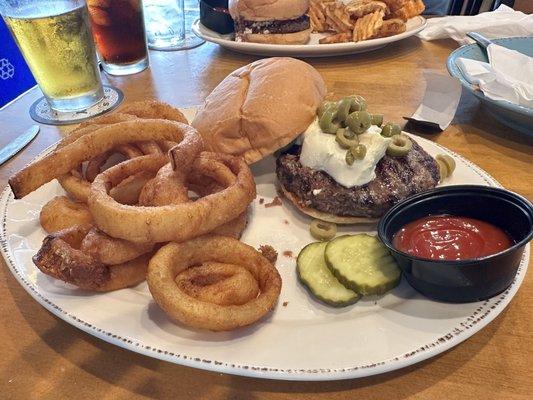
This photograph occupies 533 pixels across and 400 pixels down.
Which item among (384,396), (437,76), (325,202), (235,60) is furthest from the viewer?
(235,60)

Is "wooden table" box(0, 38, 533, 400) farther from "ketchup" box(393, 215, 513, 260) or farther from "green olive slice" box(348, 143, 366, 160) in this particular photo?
"green olive slice" box(348, 143, 366, 160)

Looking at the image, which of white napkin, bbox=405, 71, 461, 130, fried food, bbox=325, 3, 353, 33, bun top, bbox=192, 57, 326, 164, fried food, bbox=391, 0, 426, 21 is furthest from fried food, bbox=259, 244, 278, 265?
fried food, bbox=391, 0, 426, 21

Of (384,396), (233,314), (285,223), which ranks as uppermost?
(233,314)

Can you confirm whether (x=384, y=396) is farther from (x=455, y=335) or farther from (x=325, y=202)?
(x=325, y=202)

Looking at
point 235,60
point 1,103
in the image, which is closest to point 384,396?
point 235,60

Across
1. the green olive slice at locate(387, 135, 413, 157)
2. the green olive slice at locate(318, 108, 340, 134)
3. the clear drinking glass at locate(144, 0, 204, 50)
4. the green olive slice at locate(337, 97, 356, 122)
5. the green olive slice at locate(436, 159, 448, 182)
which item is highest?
the green olive slice at locate(337, 97, 356, 122)

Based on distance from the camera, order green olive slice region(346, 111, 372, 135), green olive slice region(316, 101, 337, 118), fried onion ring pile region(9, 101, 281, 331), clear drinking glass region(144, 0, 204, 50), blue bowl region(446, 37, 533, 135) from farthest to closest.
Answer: clear drinking glass region(144, 0, 204, 50)
blue bowl region(446, 37, 533, 135)
green olive slice region(316, 101, 337, 118)
green olive slice region(346, 111, 372, 135)
fried onion ring pile region(9, 101, 281, 331)
